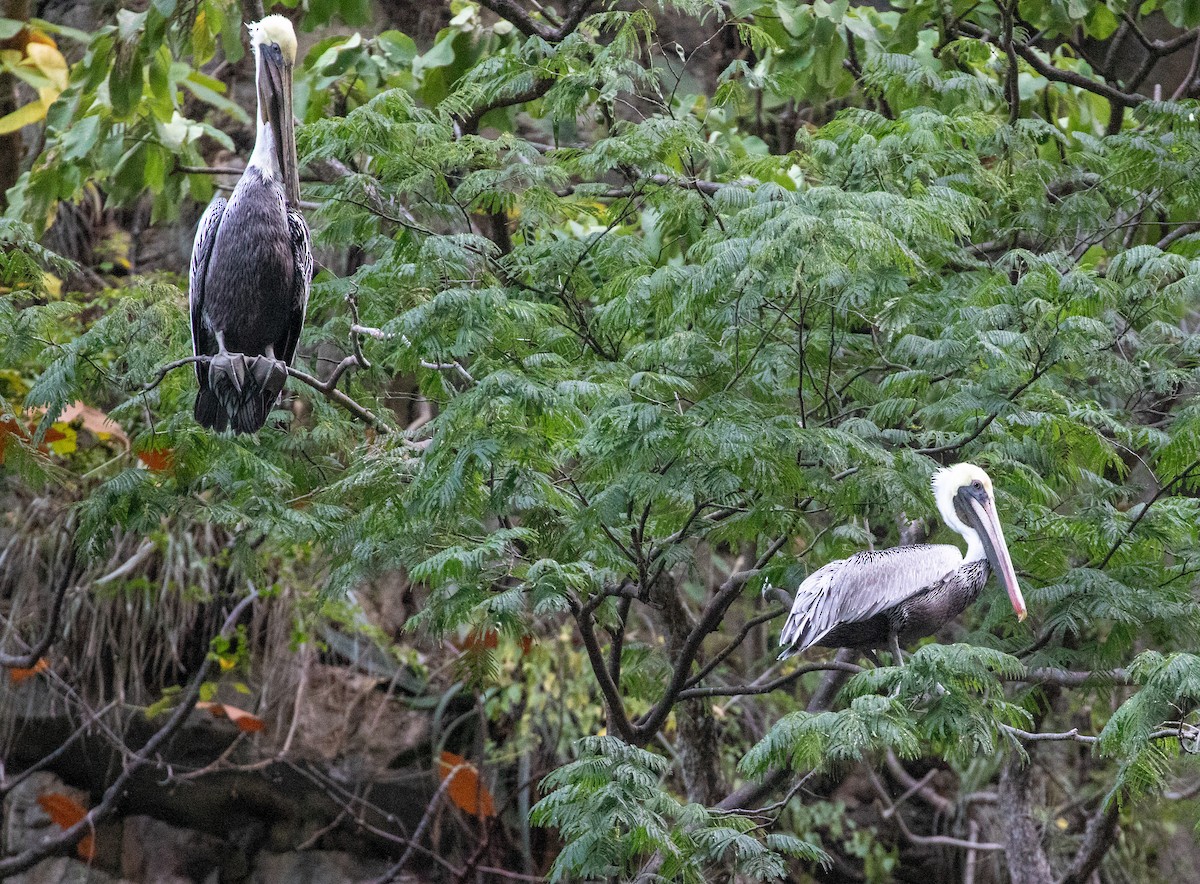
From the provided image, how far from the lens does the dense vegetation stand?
150 inches

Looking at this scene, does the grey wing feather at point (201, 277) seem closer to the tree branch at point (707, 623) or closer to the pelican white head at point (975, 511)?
the tree branch at point (707, 623)

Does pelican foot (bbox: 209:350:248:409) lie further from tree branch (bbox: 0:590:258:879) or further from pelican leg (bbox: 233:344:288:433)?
tree branch (bbox: 0:590:258:879)

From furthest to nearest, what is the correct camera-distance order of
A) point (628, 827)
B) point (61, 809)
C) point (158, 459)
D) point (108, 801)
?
point (61, 809) < point (108, 801) < point (158, 459) < point (628, 827)

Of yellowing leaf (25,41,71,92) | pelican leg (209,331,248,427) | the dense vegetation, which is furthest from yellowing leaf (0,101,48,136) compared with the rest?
pelican leg (209,331,248,427)

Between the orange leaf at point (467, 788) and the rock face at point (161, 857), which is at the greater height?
the orange leaf at point (467, 788)

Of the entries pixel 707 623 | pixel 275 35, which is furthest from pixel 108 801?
pixel 275 35

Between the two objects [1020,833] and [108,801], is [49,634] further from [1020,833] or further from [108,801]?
[1020,833]

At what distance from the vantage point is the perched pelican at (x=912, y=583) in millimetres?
4242

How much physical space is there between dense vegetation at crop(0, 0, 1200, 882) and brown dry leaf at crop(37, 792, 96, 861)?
55.6 inches

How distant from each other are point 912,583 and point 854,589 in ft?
0.85

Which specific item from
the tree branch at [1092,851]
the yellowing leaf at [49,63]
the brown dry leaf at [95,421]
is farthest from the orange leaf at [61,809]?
the tree branch at [1092,851]

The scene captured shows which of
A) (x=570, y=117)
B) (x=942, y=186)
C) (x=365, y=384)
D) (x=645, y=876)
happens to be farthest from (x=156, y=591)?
(x=942, y=186)

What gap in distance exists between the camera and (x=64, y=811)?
A: 7.73 meters

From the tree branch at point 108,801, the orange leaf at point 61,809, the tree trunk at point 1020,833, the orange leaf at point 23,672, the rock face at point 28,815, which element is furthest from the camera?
the rock face at point 28,815
